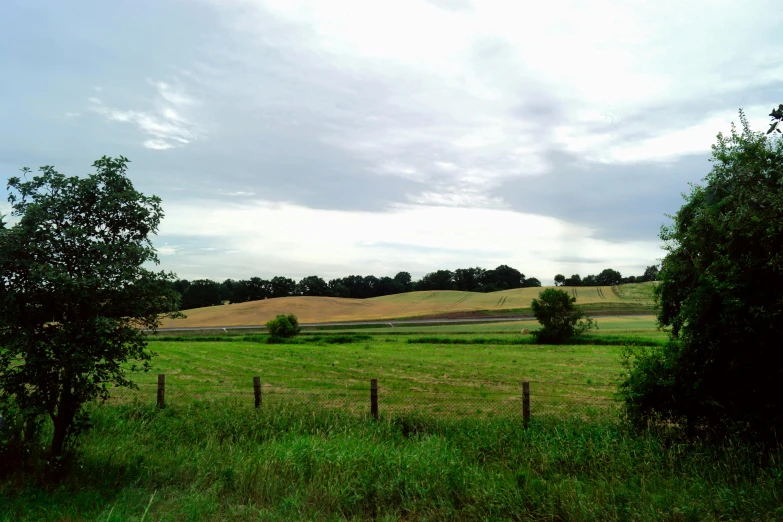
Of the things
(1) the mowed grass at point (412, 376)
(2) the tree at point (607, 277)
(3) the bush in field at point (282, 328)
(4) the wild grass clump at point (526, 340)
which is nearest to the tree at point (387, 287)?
(2) the tree at point (607, 277)

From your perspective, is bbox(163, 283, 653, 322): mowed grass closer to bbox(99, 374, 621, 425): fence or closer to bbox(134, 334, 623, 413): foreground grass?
bbox(134, 334, 623, 413): foreground grass

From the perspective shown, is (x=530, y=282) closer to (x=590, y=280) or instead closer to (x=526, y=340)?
(x=590, y=280)

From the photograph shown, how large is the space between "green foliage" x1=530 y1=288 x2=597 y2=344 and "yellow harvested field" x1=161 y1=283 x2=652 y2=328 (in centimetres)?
3578

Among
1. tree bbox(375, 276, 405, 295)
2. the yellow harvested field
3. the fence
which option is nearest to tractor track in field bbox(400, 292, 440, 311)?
the yellow harvested field

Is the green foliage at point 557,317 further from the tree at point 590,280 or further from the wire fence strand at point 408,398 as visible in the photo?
the tree at point 590,280

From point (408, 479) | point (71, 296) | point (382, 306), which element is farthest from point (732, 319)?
point (382, 306)

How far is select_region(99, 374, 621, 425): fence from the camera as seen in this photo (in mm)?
14414

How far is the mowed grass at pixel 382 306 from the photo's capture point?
81.5 meters

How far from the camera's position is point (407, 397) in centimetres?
1884

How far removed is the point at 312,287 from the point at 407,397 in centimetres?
10093

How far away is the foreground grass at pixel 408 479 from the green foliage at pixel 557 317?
1499 inches

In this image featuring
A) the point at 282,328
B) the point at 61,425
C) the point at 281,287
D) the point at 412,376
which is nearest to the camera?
the point at 61,425

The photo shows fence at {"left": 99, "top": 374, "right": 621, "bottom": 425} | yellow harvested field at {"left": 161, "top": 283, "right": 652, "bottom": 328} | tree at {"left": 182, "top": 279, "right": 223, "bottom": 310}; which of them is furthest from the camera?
tree at {"left": 182, "top": 279, "right": 223, "bottom": 310}

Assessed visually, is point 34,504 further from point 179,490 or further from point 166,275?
point 166,275
